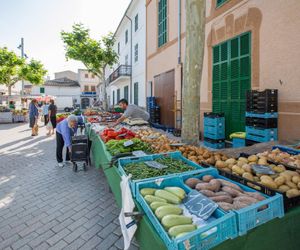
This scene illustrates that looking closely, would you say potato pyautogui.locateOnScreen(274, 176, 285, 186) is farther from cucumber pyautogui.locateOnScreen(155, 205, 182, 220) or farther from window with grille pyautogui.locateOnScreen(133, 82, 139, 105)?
window with grille pyautogui.locateOnScreen(133, 82, 139, 105)

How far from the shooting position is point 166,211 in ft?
5.73

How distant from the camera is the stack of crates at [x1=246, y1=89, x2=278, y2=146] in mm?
5645

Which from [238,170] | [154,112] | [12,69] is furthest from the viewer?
[12,69]

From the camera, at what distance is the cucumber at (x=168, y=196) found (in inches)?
77.0

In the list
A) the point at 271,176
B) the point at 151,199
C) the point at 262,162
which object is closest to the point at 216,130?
the point at 262,162

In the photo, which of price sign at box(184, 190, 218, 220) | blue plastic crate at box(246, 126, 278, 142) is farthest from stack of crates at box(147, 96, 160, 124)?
price sign at box(184, 190, 218, 220)

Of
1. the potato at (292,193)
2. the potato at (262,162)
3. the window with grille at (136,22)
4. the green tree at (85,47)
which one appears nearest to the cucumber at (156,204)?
the potato at (292,193)

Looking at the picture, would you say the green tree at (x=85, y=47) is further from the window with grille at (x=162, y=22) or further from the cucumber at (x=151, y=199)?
the cucumber at (x=151, y=199)

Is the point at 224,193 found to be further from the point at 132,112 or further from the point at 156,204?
the point at 132,112

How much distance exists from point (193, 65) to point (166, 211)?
338 cm

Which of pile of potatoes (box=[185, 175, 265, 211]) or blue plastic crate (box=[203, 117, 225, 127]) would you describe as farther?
blue plastic crate (box=[203, 117, 225, 127])

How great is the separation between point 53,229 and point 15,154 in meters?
5.66

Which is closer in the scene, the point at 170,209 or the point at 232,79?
the point at 170,209

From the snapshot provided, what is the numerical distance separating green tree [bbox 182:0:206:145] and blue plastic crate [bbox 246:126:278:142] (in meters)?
2.25
